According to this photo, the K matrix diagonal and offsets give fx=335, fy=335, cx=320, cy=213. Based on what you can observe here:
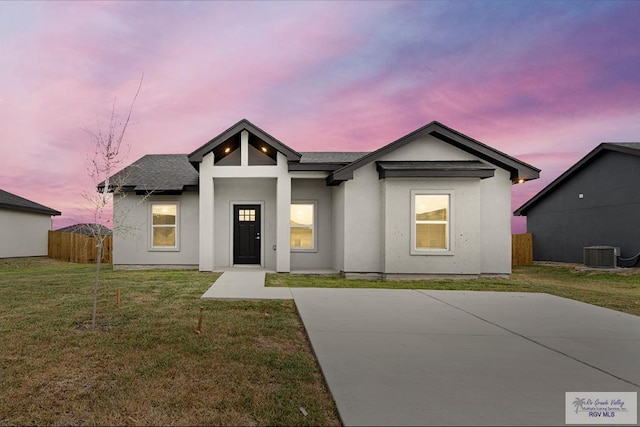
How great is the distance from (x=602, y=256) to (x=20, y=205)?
2997cm

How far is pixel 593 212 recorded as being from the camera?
16.5 meters

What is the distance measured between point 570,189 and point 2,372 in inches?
884

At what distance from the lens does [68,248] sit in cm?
2050

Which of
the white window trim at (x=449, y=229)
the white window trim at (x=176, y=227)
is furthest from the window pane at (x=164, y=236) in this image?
the white window trim at (x=449, y=229)

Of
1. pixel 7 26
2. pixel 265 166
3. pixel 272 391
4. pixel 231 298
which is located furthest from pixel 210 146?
pixel 272 391

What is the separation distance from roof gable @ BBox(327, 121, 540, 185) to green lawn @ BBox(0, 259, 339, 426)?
19.4 ft

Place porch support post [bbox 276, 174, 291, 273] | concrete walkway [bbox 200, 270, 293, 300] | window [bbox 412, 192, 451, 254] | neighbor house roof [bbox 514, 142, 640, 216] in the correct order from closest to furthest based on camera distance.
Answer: concrete walkway [bbox 200, 270, 293, 300]
window [bbox 412, 192, 451, 254]
porch support post [bbox 276, 174, 291, 273]
neighbor house roof [bbox 514, 142, 640, 216]

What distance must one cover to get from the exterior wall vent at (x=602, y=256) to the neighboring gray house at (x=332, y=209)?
225 inches

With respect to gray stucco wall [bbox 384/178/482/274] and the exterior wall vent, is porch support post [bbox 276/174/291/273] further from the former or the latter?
the exterior wall vent

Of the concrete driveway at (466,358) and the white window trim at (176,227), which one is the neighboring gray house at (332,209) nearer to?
the white window trim at (176,227)

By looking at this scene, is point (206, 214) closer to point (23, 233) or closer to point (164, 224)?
point (164, 224)

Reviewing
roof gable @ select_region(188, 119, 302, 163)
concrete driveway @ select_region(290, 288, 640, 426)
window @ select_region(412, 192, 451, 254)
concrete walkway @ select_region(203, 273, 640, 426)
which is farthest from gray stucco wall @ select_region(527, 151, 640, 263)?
roof gable @ select_region(188, 119, 302, 163)

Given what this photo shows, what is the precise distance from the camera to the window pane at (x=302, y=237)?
13.2 metres

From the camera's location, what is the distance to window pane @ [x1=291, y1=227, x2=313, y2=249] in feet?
43.4
